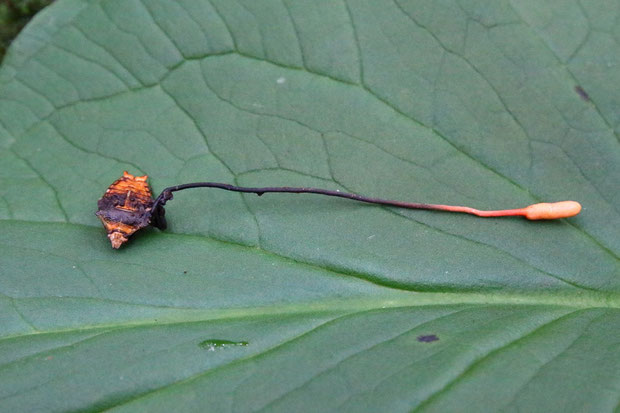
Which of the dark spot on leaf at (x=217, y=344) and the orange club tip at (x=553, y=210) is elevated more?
the orange club tip at (x=553, y=210)

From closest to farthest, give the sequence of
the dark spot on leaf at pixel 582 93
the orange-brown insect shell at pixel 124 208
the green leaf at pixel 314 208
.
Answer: the green leaf at pixel 314 208 → the orange-brown insect shell at pixel 124 208 → the dark spot on leaf at pixel 582 93

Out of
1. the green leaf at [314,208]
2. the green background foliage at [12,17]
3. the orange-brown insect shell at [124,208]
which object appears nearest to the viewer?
the green leaf at [314,208]

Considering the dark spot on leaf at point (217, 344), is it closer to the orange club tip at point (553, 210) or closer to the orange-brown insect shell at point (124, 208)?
the orange-brown insect shell at point (124, 208)

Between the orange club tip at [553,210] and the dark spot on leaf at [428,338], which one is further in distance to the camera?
the orange club tip at [553,210]

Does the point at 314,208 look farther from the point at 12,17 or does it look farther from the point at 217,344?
the point at 12,17

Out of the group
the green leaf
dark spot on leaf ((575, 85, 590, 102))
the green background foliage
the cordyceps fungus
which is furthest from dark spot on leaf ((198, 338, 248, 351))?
the green background foliage

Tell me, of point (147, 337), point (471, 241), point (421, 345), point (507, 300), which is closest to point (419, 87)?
point (471, 241)

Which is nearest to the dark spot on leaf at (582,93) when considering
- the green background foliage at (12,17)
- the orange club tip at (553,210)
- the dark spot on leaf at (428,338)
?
the orange club tip at (553,210)
